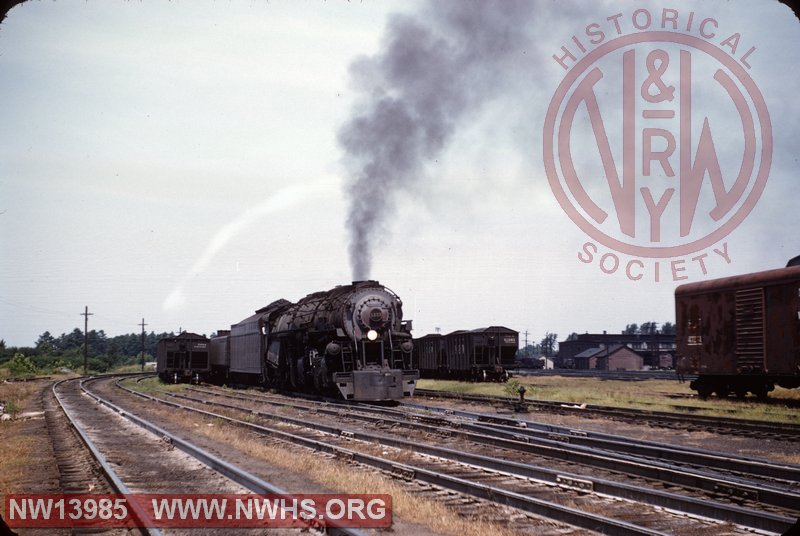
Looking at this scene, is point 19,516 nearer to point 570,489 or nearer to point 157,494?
point 157,494

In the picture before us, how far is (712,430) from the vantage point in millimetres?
14695

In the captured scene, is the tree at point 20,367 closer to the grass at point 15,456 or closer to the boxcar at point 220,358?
the boxcar at point 220,358

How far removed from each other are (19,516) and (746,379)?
69.4ft

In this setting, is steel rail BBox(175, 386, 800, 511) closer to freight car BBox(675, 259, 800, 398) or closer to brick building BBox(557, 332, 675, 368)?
freight car BBox(675, 259, 800, 398)

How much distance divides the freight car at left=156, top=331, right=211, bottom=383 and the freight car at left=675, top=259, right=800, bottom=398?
2901 centimetres

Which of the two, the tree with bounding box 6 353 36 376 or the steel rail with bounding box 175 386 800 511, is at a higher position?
the steel rail with bounding box 175 386 800 511

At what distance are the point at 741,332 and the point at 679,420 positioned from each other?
658 centimetres

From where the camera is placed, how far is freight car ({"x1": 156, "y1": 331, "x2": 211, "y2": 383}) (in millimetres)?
41312

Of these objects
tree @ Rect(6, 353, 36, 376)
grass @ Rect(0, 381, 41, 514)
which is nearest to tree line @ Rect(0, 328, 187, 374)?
tree @ Rect(6, 353, 36, 376)

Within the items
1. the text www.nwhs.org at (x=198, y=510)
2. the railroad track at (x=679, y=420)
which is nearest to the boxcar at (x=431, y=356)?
the railroad track at (x=679, y=420)

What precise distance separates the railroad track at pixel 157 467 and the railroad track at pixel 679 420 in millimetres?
10298

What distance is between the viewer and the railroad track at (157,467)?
28.8ft

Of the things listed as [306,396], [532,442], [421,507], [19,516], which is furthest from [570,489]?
[306,396]

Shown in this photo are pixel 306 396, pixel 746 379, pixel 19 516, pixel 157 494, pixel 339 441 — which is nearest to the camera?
pixel 19 516
